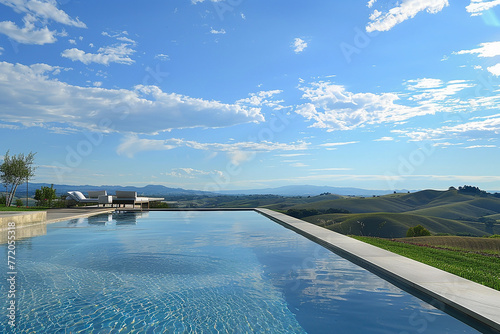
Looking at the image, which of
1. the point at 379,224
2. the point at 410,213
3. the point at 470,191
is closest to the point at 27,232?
the point at 379,224

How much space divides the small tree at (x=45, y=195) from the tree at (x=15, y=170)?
257 centimetres

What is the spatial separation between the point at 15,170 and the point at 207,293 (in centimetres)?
2563

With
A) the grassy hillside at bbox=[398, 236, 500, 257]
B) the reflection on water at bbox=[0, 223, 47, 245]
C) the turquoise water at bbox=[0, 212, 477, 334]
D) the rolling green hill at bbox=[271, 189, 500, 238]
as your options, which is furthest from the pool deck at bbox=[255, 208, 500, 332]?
the rolling green hill at bbox=[271, 189, 500, 238]

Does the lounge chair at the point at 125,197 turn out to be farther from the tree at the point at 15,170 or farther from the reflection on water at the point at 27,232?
the tree at the point at 15,170

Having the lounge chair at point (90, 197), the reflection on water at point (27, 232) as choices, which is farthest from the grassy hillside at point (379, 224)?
the reflection on water at point (27, 232)

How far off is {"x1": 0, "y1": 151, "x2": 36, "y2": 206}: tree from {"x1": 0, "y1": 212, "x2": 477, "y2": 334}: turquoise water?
19793 millimetres

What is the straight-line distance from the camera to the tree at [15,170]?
24344 mm

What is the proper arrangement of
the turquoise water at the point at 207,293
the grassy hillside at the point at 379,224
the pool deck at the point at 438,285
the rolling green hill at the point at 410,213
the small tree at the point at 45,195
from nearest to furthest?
the pool deck at the point at 438,285 → the turquoise water at the point at 207,293 → the small tree at the point at 45,195 → the grassy hillside at the point at 379,224 → the rolling green hill at the point at 410,213

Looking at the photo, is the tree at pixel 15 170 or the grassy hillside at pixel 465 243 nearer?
the grassy hillside at pixel 465 243

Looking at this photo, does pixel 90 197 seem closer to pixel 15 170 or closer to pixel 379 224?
pixel 15 170

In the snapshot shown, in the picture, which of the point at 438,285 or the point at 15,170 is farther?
the point at 15,170

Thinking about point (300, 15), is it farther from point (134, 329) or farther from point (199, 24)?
point (134, 329)

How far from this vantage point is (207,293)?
4824mm

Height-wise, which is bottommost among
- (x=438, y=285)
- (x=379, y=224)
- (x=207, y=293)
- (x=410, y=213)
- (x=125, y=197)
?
(x=410, y=213)
